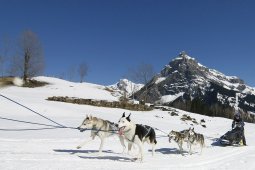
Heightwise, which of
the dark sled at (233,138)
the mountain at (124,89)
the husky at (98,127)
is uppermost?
the mountain at (124,89)

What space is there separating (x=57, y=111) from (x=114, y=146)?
14.0m

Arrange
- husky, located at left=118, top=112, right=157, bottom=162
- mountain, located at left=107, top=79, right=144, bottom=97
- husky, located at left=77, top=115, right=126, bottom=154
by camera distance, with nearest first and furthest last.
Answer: husky, located at left=118, top=112, right=157, bottom=162, husky, located at left=77, top=115, right=126, bottom=154, mountain, located at left=107, top=79, right=144, bottom=97

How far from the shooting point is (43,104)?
99.2 ft

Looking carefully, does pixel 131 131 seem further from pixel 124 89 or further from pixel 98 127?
pixel 124 89

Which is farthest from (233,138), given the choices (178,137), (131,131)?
(131,131)

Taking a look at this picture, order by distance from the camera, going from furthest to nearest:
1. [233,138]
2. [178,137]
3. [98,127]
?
1. [233,138]
2. [178,137]
3. [98,127]

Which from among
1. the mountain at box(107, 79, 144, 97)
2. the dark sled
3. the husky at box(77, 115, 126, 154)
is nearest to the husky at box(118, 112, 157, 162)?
the husky at box(77, 115, 126, 154)

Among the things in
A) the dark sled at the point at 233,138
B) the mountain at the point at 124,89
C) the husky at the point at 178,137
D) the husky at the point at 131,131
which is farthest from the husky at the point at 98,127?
the mountain at the point at 124,89

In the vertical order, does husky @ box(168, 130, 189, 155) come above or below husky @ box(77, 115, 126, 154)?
below

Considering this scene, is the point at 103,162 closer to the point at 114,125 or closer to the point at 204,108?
the point at 114,125

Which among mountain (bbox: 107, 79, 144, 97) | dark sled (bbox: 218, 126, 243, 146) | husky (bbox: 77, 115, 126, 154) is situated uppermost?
mountain (bbox: 107, 79, 144, 97)

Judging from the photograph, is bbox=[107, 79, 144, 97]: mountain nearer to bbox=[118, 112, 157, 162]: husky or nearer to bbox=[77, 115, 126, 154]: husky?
bbox=[77, 115, 126, 154]: husky

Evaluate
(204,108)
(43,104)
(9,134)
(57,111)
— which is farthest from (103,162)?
(204,108)

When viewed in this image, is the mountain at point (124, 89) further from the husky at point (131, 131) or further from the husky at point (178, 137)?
the husky at point (131, 131)
